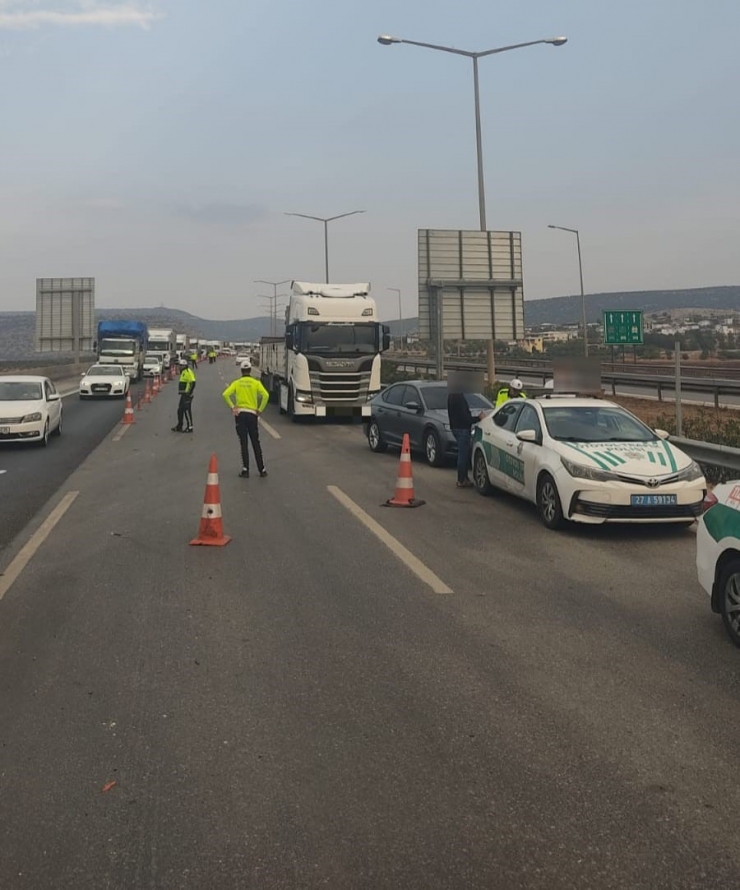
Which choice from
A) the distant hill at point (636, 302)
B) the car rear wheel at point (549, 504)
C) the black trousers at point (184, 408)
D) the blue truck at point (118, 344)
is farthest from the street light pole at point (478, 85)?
the distant hill at point (636, 302)

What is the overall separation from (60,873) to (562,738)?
2408 millimetres

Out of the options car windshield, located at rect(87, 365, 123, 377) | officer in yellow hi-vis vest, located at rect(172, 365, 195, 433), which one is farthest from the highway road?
car windshield, located at rect(87, 365, 123, 377)

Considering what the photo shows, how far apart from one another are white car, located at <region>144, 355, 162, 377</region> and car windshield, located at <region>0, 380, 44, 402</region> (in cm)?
3411

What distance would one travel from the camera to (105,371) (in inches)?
1344

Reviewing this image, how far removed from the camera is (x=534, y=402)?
10961 millimetres

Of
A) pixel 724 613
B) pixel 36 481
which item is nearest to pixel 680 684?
pixel 724 613

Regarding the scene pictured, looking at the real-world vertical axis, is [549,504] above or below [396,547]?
above

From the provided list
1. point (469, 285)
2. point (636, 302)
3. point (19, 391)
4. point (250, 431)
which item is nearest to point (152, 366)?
point (469, 285)

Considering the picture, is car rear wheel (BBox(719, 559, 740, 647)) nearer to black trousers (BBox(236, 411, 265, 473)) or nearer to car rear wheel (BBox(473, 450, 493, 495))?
car rear wheel (BBox(473, 450, 493, 495))

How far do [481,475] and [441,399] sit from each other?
12.8 ft

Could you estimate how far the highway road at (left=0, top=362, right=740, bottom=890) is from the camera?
3.22 metres

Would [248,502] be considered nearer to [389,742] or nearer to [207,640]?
[207,640]

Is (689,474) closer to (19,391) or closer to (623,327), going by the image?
(623,327)

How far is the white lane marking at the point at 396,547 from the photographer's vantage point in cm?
731
